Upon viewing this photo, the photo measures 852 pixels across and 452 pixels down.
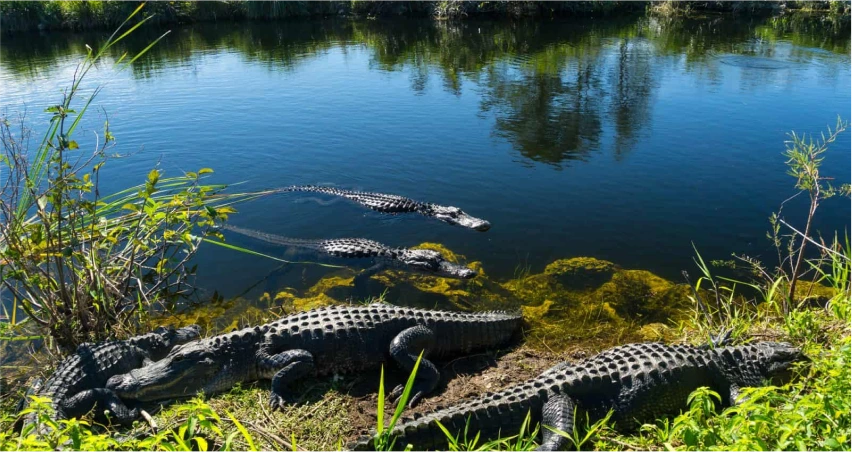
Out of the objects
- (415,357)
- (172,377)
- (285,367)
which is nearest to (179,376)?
(172,377)

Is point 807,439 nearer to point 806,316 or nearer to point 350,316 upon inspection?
point 806,316

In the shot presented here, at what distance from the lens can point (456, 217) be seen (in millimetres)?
9023

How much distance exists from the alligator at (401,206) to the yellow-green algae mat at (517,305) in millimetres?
939

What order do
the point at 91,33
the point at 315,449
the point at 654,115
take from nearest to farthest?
the point at 315,449
the point at 654,115
the point at 91,33

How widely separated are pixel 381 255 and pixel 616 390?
4.21 meters

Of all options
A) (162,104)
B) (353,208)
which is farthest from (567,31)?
(353,208)

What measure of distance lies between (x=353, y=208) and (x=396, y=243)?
4.74ft

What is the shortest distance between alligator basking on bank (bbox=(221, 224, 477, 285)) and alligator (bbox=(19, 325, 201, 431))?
9.18 feet

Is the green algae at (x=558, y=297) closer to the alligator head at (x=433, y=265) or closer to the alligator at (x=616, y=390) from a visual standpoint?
the alligator head at (x=433, y=265)

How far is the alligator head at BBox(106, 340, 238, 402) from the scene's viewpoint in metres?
4.63

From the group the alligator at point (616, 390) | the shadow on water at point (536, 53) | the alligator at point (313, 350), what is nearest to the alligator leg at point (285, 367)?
the alligator at point (313, 350)

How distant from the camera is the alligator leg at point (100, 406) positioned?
4.41 metres

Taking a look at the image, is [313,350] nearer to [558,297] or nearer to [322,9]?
[558,297]

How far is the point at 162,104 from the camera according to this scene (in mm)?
15336
